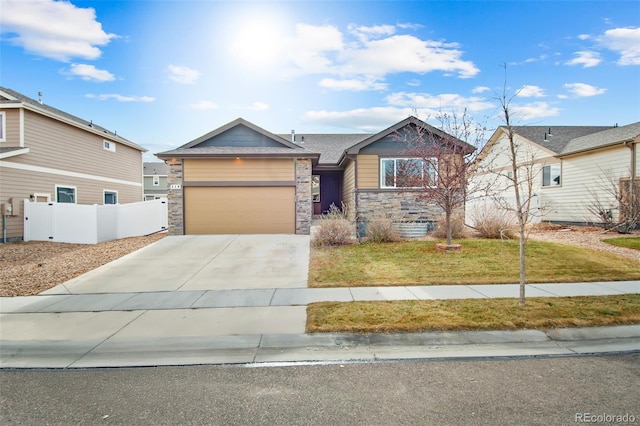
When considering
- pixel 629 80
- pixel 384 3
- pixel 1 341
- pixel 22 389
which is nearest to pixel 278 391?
pixel 22 389

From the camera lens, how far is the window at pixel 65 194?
17.1 metres

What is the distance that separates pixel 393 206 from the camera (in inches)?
608

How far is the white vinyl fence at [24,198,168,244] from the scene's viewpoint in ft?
45.1

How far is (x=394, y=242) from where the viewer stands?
12273mm

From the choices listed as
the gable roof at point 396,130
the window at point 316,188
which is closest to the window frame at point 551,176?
the gable roof at point 396,130

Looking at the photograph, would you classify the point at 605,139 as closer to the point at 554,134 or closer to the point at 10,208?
the point at 554,134

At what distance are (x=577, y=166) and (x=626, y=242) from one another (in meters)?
7.71

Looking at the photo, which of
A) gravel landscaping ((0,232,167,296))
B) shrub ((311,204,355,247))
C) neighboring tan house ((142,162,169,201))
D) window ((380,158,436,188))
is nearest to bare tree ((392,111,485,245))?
window ((380,158,436,188))

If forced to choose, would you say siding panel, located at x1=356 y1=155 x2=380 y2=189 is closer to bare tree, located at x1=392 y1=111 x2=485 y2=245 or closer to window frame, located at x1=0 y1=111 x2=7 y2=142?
bare tree, located at x1=392 y1=111 x2=485 y2=245

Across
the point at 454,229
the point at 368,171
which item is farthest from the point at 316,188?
the point at 454,229

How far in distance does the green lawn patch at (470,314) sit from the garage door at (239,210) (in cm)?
888

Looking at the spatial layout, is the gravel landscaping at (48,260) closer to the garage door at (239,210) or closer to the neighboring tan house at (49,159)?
the garage door at (239,210)

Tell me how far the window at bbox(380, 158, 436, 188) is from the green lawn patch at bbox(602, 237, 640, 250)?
641cm

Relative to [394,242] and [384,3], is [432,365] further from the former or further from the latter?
[384,3]
